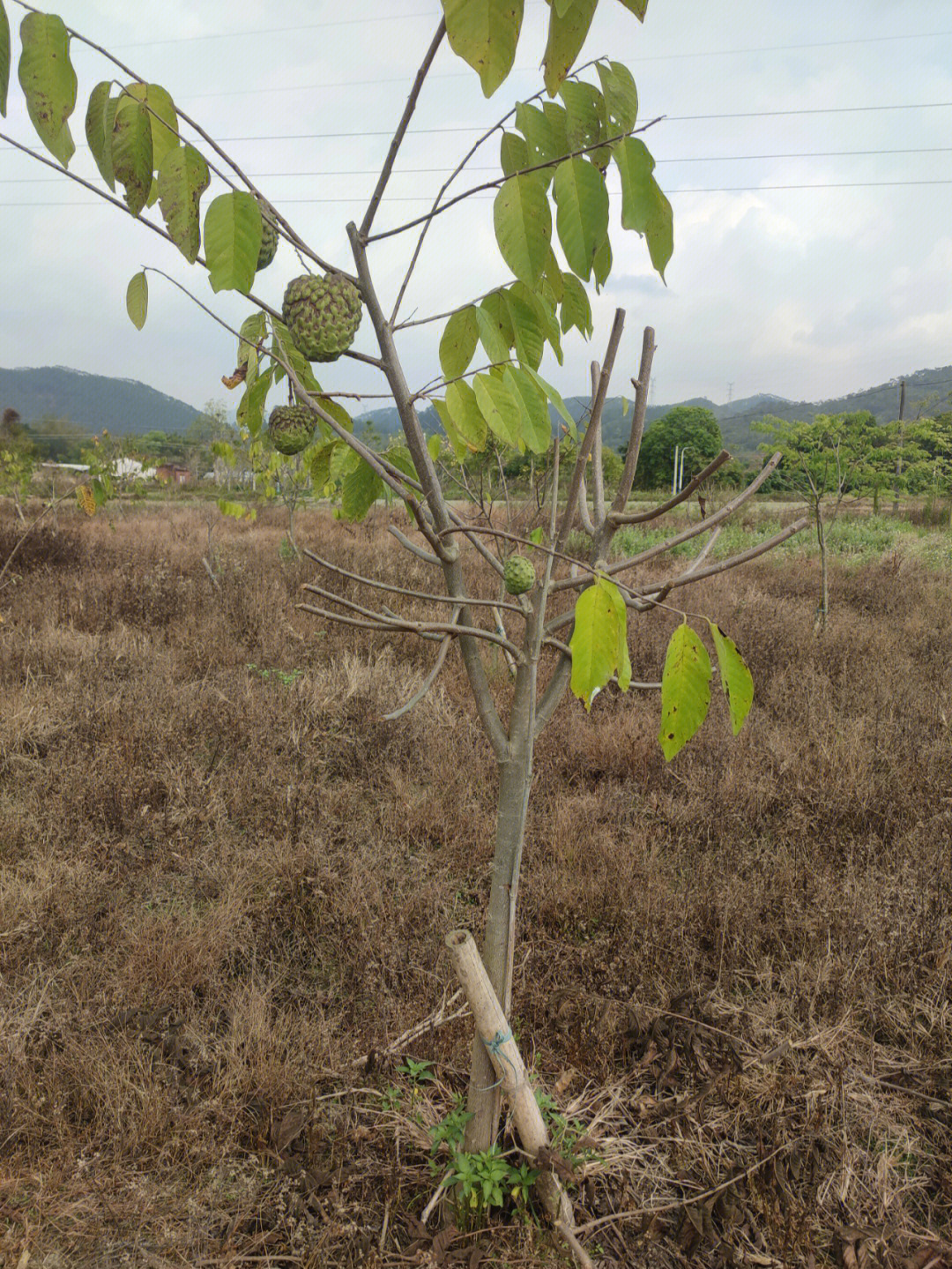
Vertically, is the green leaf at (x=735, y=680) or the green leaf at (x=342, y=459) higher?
the green leaf at (x=342, y=459)

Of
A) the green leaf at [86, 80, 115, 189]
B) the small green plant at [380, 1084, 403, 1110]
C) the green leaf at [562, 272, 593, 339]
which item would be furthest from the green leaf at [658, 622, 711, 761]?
the small green plant at [380, 1084, 403, 1110]

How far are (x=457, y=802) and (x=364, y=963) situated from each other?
1.00 meters

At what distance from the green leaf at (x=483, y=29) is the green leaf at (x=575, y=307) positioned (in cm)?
42

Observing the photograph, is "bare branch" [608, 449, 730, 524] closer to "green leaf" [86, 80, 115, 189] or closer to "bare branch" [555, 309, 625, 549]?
"bare branch" [555, 309, 625, 549]

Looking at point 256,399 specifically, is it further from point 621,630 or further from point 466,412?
point 621,630

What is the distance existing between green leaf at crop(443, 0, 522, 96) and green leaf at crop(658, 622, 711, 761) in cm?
59

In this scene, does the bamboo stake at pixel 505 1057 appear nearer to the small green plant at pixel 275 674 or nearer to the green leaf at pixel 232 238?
the green leaf at pixel 232 238

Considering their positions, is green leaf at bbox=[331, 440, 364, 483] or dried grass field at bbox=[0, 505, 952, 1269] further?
dried grass field at bbox=[0, 505, 952, 1269]

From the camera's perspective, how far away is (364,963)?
225 centimetres

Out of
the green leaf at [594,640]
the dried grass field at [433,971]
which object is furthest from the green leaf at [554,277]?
the dried grass field at [433,971]

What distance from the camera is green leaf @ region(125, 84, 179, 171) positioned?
30.3 inches

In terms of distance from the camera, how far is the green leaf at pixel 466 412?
2.81ft

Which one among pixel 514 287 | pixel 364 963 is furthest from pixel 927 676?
pixel 514 287

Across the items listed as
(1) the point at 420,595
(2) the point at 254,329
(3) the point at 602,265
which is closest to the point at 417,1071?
(1) the point at 420,595
